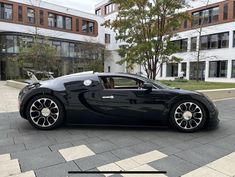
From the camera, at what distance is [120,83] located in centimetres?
465

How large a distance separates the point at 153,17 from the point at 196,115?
5.87m

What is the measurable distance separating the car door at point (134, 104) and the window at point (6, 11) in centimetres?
2509

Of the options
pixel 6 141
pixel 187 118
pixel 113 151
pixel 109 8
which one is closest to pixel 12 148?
pixel 6 141

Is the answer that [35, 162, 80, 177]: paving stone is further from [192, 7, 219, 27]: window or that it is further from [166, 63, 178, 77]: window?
[166, 63, 178, 77]: window

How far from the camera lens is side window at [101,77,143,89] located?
14.1 feet

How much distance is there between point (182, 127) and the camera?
13.4ft

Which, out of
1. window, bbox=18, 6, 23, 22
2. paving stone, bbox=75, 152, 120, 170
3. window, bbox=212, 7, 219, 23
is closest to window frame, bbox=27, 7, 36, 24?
window, bbox=18, 6, 23, 22

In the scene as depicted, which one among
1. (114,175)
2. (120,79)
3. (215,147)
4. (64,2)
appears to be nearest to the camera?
(114,175)

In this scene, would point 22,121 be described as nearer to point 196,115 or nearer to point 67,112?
point 67,112

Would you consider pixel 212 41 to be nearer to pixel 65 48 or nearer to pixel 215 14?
pixel 215 14

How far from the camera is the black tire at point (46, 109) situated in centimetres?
412

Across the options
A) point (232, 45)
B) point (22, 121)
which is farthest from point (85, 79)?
point (232, 45)

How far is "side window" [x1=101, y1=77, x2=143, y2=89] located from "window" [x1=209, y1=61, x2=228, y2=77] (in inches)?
917

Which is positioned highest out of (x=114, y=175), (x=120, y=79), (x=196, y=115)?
(x=120, y=79)
